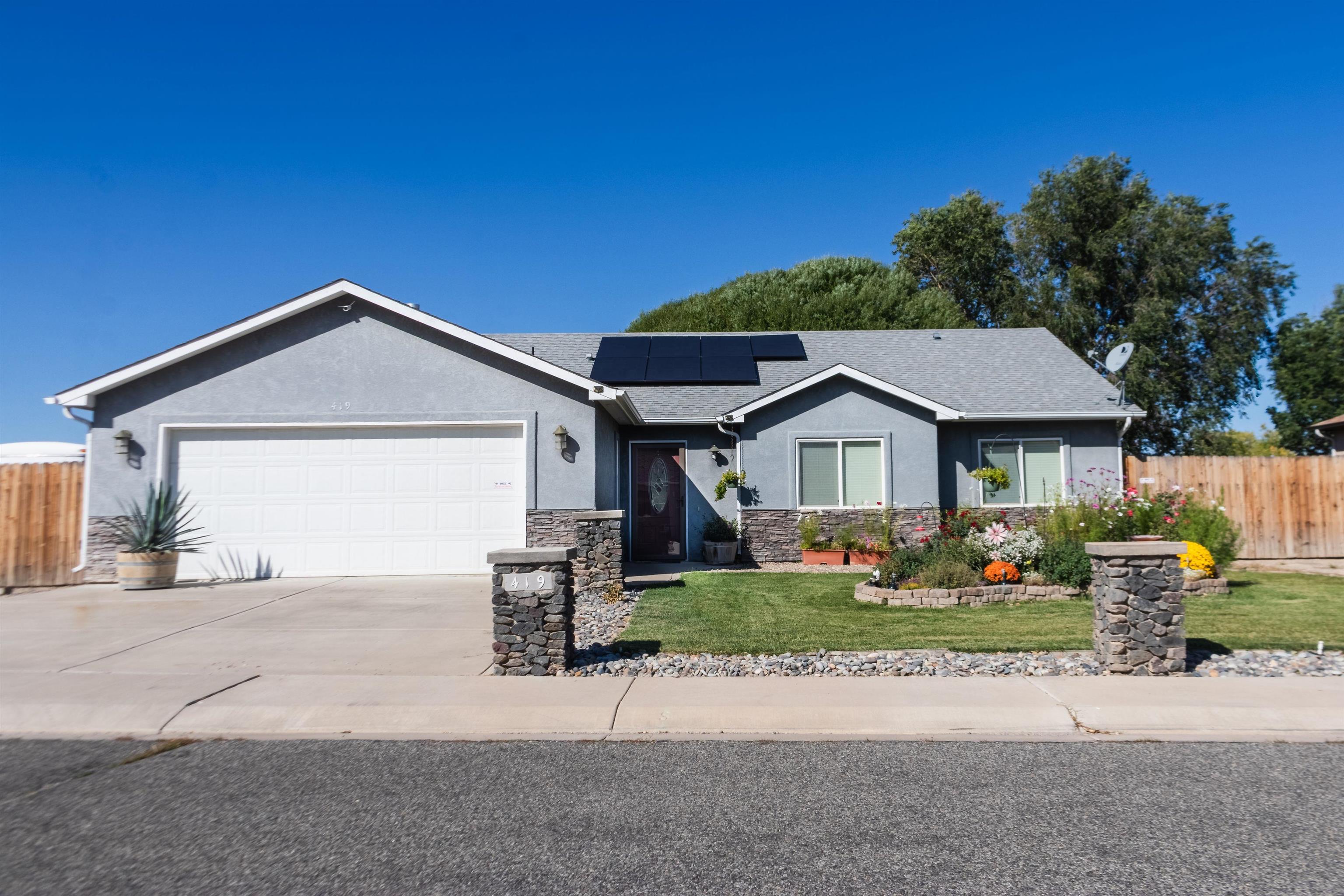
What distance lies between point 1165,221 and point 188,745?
1248 inches

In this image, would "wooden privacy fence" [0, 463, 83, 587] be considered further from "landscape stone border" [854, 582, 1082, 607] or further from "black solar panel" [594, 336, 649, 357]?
"landscape stone border" [854, 582, 1082, 607]

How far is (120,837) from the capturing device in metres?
4.01

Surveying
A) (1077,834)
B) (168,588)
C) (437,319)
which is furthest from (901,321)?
(1077,834)

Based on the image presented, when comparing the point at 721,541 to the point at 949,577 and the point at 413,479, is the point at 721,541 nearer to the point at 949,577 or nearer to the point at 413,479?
the point at 949,577

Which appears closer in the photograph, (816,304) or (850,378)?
(850,378)

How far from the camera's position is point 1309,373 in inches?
1109

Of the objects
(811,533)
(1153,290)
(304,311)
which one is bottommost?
(811,533)

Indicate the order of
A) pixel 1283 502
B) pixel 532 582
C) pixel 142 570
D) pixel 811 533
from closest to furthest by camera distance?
pixel 532 582, pixel 142 570, pixel 811 533, pixel 1283 502

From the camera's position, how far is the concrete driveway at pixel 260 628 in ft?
24.4

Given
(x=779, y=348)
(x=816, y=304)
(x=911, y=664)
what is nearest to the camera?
(x=911, y=664)

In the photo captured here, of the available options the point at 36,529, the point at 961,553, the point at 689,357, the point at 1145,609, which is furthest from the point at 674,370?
the point at 1145,609

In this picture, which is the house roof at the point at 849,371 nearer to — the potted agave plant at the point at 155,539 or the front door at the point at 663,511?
the front door at the point at 663,511

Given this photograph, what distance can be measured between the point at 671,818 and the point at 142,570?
35.6ft

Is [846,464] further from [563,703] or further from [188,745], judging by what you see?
[188,745]
